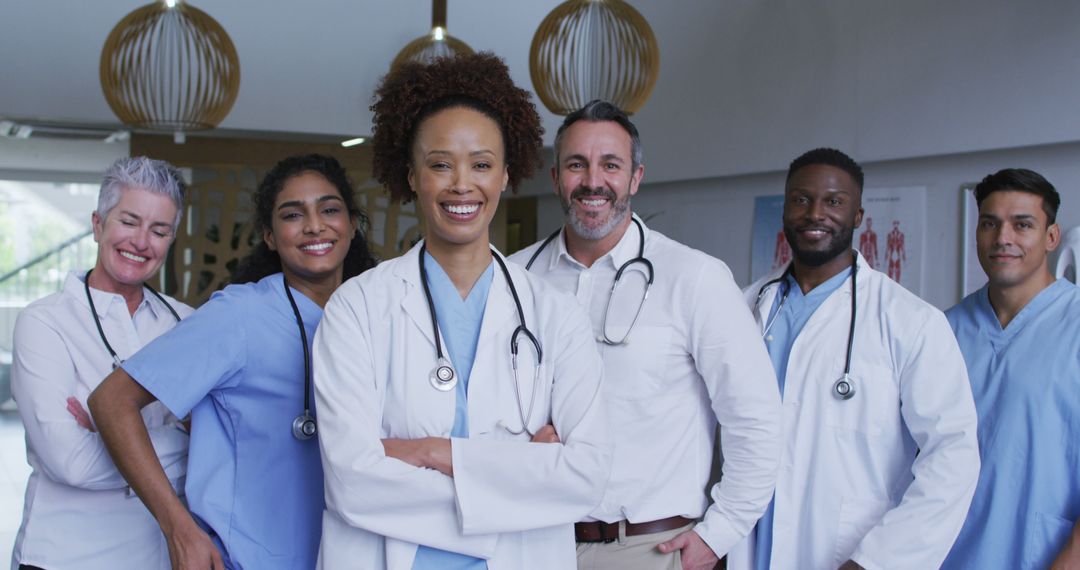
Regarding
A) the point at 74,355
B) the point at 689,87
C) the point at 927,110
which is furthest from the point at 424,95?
the point at 689,87

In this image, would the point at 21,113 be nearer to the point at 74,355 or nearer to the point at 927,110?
the point at 74,355

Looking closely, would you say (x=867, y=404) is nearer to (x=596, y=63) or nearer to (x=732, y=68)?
(x=596, y=63)

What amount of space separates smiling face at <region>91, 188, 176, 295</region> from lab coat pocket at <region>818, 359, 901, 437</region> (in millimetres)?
1625

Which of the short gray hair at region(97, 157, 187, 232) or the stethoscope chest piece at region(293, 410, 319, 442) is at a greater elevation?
the short gray hair at region(97, 157, 187, 232)

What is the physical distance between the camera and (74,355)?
2.12m

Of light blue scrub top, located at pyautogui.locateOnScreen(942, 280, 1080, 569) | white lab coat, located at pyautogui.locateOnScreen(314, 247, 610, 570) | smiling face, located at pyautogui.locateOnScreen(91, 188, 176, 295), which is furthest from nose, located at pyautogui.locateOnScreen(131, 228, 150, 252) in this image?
light blue scrub top, located at pyautogui.locateOnScreen(942, 280, 1080, 569)

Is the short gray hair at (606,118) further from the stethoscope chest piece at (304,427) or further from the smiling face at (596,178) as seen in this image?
the stethoscope chest piece at (304,427)

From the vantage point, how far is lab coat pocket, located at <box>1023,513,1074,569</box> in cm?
236

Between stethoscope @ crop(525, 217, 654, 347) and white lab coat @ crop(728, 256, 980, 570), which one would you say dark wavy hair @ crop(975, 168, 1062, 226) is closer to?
white lab coat @ crop(728, 256, 980, 570)

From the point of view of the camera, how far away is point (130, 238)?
2.21m

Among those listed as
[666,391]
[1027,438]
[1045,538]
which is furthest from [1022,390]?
[666,391]

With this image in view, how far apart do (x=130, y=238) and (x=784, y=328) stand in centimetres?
159

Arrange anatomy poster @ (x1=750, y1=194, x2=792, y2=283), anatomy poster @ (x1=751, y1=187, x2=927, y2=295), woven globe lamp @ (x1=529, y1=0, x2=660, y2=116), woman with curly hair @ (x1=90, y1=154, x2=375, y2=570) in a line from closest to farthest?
woman with curly hair @ (x1=90, y1=154, x2=375, y2=570) < woven globe lamp @ (x1=529, y1=0, x2=660, y2=116) < anatomy poster @ (x1=751, y1=187, x2=927, y2=295) < anatomy poster @ (x1=750, y1=194, x2=792, y2=283)

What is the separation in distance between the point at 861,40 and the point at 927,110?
0.61m
